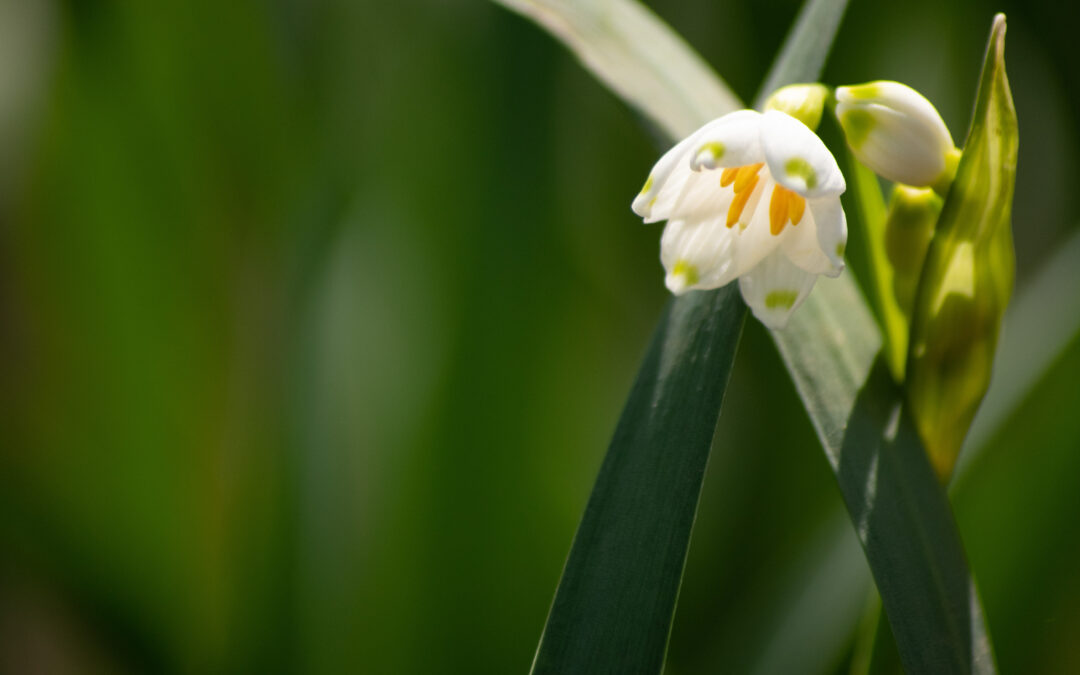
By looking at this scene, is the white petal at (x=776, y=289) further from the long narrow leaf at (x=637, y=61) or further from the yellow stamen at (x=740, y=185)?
the long narrow leaf at (x=637, y=61)

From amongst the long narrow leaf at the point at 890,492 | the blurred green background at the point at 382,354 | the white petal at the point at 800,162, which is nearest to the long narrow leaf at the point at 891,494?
the long narrow leaf at the point at 890,492

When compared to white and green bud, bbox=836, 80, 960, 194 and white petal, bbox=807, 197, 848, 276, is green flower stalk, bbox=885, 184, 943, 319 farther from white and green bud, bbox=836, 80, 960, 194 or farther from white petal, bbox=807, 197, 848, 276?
white petal, bbox=807, 197, 848, 276

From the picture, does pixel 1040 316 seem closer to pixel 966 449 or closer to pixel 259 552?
pixel 966 449

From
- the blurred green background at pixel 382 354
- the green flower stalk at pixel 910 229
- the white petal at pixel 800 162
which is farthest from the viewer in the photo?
the blurred green background at pixel 382 354

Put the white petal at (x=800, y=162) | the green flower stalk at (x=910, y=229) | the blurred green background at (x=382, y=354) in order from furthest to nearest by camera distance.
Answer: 1. the blurred green background at (x=382, y=354)
2. the green flower stalk at (x=910, y=229)
3. the white petal at (x=800, y=162)

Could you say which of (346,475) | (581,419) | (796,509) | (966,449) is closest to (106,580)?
(346,475)

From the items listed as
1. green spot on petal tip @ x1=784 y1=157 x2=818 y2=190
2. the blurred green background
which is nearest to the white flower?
green spot on petal tip @ x1=784 y1=157 x2=818 y2=190
